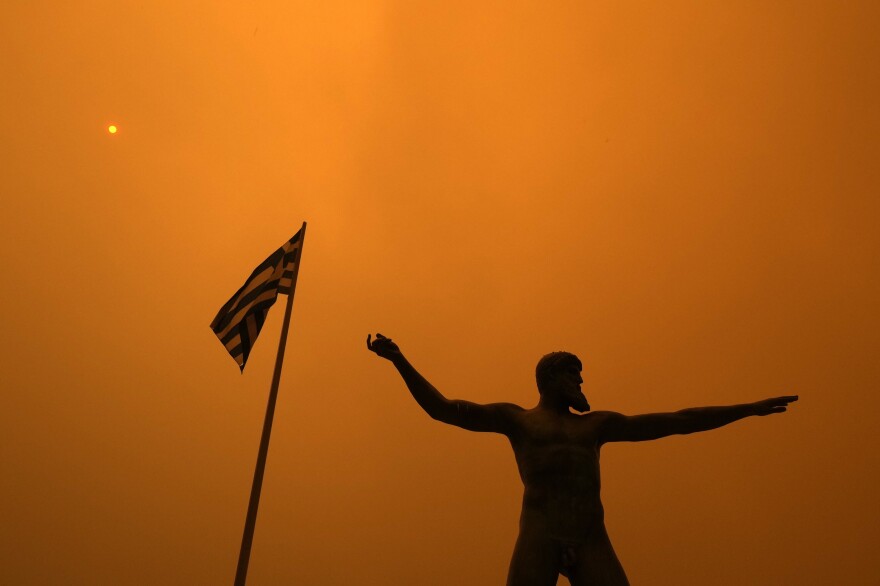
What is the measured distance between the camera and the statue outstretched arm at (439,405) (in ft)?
24.4

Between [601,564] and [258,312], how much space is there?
21.3 ft

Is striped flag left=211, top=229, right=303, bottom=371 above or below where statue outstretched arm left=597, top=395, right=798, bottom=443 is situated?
above

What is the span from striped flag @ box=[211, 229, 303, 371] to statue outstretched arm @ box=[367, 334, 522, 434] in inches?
160

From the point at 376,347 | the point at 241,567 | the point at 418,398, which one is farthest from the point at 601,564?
the point at 241,567

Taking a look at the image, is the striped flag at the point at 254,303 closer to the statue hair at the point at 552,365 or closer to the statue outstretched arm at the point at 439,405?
the statue outstretched arm at the point at 439,405

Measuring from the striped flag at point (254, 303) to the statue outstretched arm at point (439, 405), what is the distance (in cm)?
406

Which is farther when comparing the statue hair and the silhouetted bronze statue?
the statue hair

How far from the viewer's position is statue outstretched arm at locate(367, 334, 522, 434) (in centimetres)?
744

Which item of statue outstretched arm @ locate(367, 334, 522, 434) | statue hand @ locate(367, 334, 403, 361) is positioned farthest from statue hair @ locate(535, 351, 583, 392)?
statue hand @ locate(367, 334, 403, 361)

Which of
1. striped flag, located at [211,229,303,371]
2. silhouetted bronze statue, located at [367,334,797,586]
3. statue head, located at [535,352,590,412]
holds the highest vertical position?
striped flag, located at [211,229,303,371]

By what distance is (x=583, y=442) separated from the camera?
7719mm

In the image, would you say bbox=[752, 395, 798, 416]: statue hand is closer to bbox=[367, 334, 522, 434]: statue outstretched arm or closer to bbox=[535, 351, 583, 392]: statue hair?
bbox=[535, 351, 583, 392]: statue hair

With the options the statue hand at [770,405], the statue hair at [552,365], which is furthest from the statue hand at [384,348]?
the statue hand at [770,405]

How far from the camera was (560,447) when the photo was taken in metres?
7.57
